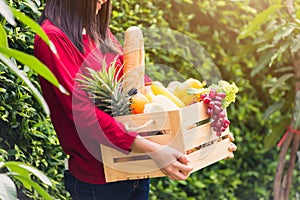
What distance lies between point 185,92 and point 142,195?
41 cm

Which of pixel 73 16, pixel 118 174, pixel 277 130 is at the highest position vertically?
pixel 73 16

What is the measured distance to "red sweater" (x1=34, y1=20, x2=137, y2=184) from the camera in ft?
6.28

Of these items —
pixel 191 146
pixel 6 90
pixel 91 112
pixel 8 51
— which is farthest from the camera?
pixel 6 90

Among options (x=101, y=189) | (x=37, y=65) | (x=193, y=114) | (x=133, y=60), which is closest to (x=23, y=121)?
(x=101, y=189)

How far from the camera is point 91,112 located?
6.29ft

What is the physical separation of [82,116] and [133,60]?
0.26 metres

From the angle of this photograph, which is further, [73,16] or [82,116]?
[73,16]

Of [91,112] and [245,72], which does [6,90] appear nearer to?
[91,112]

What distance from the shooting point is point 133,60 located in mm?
2029

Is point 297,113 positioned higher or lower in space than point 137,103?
lower

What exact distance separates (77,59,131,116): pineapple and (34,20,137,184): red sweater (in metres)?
0.03

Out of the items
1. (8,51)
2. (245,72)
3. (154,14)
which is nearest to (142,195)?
(8,51)

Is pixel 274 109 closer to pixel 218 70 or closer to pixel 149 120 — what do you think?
pixel 218 70

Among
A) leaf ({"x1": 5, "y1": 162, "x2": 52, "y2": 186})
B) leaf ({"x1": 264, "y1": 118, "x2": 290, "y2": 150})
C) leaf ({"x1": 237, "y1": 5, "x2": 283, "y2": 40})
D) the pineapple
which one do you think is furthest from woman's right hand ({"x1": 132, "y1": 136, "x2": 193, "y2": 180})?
leaf ({"x1": 264, "y1": 118, "x2": 290, "y2": 150})
